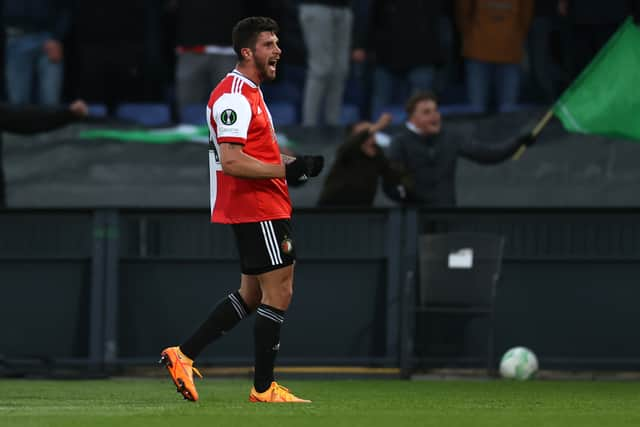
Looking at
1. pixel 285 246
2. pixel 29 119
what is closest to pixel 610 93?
pixel 285 246

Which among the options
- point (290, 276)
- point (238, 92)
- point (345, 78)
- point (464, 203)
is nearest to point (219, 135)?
point (238, 92)

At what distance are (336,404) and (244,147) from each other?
4.98 ft

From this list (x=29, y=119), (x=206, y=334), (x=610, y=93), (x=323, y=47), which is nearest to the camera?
(x=206, y=334)

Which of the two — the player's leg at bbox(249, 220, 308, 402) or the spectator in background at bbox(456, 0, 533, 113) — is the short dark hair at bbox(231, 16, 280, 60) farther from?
the spectator in background at bbox(456, 0, 533, 113)

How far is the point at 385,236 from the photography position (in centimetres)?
1224

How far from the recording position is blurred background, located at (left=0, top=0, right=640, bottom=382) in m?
12.1

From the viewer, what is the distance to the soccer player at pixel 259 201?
813 cm

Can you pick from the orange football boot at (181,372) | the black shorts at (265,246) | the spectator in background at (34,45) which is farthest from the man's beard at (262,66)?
the spectator in background at (34,45)

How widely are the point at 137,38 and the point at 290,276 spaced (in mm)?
7125

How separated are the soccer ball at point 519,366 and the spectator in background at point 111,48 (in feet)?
17.3

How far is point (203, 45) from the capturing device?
1407 cm

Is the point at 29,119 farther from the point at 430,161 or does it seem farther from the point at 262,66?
the point at 262,66

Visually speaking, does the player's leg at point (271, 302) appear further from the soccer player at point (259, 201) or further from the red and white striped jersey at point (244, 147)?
the red and white striped jersey at point (244, 147)

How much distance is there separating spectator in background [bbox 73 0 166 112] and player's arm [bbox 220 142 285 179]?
7056mm
